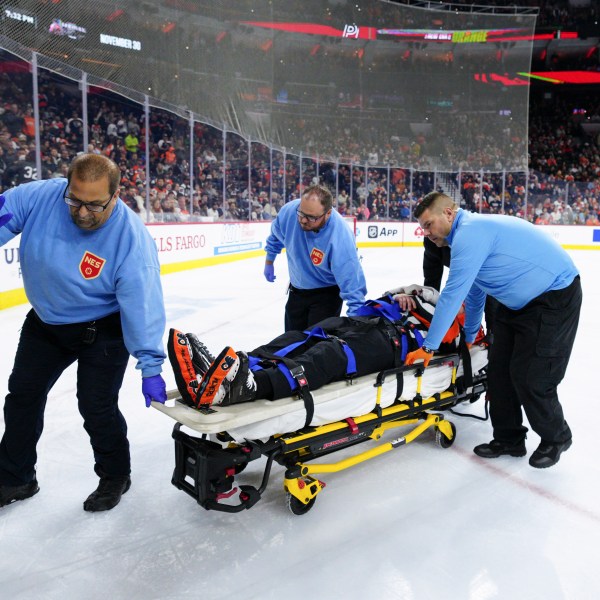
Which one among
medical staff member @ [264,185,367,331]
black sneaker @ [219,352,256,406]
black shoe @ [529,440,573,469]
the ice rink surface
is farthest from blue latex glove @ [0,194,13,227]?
black shoe @ [529,440,573,469]

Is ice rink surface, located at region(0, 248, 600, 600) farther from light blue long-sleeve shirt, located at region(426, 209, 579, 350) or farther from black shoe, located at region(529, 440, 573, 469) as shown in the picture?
light blue long-sleeve shirt, located at region(426, 209, 579, 350)

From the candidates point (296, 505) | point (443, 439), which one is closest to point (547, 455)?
point (443, 439)

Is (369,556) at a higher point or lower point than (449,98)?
lower

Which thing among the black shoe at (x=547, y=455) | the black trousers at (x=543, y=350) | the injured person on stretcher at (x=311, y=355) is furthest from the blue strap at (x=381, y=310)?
the black shoe at (x=547, y=455)

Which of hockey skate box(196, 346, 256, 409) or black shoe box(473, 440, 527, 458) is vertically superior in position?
hockey skate box(196, 346, 256, 409)

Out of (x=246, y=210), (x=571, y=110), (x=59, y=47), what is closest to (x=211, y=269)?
(x=246, y=210)

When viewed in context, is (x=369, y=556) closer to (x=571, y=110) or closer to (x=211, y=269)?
(x=211, y=269)

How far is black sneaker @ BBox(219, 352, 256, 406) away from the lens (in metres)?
2.13

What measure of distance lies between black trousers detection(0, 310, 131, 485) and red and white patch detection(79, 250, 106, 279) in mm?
230

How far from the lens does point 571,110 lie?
2716cm

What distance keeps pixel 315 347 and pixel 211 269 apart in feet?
27.4

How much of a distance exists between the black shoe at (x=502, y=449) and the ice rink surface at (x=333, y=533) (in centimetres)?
5

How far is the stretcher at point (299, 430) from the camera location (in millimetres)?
2084

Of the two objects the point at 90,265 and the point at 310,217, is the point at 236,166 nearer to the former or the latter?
the point at 310,217
